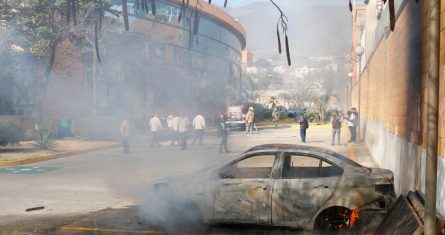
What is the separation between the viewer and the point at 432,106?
2566mm

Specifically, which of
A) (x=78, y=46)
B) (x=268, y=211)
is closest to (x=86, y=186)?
(x=268, y=211)

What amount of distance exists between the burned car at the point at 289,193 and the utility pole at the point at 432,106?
2685 millimetres

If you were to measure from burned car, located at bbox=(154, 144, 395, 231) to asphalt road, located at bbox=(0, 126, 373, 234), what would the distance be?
1.54 ft

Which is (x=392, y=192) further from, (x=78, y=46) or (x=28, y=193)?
(x=78, y=46)

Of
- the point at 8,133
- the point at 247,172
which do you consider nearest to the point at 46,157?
the point at 8,133

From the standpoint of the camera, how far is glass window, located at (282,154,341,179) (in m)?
5.82

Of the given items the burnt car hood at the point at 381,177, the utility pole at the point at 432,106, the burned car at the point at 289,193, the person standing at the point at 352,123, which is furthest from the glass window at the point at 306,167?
the person standing at the point at 352,123

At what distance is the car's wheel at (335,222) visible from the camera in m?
5.38

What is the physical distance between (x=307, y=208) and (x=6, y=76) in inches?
700

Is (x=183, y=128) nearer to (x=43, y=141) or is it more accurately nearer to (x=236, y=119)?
(x=43, y=141)

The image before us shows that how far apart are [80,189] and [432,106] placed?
7.82m

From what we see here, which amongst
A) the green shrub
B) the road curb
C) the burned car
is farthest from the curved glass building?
the burned car

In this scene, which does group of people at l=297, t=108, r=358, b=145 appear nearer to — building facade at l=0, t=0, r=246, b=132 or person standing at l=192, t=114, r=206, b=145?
building facade at l=0, t=0, r=246, b=132

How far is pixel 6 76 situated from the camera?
19.9 m
